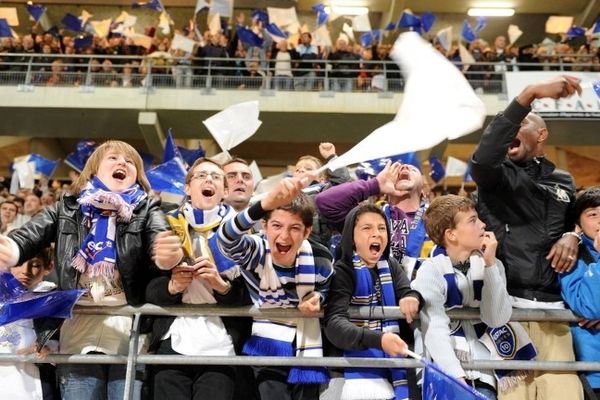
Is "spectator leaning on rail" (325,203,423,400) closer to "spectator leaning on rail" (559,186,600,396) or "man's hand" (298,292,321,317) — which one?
"man's hand" (298,292,321,317)

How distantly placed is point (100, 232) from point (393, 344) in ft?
3.91

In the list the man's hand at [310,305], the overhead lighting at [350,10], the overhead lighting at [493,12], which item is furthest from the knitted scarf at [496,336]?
the overhead lighting at [493,12]

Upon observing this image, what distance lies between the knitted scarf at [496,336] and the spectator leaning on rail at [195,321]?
0.84 meters

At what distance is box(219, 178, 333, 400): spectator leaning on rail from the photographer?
2.25 metres

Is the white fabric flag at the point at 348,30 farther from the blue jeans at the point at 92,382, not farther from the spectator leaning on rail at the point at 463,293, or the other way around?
the blue jeans at the point at 92,382

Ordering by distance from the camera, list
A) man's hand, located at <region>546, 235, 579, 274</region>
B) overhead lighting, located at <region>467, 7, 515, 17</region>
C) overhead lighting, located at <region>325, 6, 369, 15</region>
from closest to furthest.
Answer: man's hand, located at <region>546, 235, 579, 274</region> < overhead lighting, located at <region>467, 7, 515, 17</region> < overhead lighting, located at <region>325, 6, 369, 15</region>

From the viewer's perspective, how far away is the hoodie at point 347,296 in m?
2.10

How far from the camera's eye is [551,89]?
7.74 ft

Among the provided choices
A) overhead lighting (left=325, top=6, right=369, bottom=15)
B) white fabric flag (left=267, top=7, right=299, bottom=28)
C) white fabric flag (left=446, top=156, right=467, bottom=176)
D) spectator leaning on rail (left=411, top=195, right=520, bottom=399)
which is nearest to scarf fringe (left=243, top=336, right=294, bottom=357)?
spectator leaning on rail (left=411, top=195, right=520, bottom=399)

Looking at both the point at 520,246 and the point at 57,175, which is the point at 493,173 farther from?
the point at 57,175

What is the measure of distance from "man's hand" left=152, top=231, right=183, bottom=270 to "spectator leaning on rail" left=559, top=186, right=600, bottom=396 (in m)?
1.53

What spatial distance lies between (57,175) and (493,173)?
565 inches

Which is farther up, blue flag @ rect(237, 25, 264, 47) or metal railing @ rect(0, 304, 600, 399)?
blue flag @ rect(237, 25, 264, 47)

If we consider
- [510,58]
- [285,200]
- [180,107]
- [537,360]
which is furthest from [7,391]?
[510,58]
